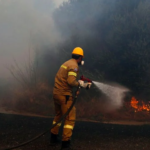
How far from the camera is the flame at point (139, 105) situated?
7.39 meters

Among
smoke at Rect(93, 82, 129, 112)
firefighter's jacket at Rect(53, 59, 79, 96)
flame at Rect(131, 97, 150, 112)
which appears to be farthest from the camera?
smoke at Rect(93, 82, 129, 112)

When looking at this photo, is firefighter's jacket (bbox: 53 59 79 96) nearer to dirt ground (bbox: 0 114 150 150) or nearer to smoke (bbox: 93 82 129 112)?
dirt ground (bbox: 0 114 150 150)

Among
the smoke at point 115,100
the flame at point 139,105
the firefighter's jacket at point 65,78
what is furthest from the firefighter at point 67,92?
the flame at point 139,105

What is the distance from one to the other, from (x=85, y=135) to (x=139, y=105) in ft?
9.75

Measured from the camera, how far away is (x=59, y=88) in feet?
15.1

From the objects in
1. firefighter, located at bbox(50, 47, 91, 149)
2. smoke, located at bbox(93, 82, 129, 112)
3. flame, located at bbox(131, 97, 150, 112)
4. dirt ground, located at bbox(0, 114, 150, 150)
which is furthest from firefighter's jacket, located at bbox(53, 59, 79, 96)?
flame, located at bbox(131, 97, 150, 112)

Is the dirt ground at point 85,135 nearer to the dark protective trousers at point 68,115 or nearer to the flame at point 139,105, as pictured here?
the dark protective trousers at point 68,115

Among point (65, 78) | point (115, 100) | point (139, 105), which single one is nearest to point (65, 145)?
point (65, 78)

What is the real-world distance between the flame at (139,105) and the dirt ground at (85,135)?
1.26m

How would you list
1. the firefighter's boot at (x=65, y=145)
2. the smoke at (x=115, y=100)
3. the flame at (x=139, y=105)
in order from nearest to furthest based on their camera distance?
the firefighter's boot at (x=65, y=145), the flame at (x=139, y=105), the smoke at (x=115, y=100)

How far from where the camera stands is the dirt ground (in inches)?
178

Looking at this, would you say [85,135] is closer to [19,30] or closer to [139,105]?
[139,105]

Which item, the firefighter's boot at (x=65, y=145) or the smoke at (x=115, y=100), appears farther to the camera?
the smoke at (x=115, y=100)

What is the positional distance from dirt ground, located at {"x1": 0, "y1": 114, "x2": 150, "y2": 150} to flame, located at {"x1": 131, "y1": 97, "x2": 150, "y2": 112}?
126cm
